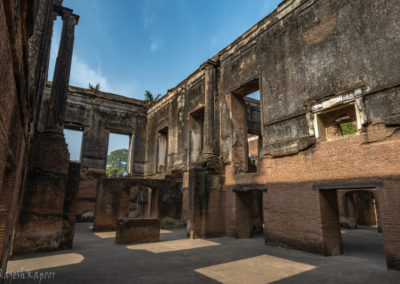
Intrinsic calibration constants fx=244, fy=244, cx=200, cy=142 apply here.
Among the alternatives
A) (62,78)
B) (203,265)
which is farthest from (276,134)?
(62,78)

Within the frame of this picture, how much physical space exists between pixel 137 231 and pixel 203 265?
11.2 feet

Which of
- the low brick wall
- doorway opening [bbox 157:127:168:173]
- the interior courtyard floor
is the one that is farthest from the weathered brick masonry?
doorway opening [bbox 157:127:168:173]

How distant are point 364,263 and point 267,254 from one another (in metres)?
2.09

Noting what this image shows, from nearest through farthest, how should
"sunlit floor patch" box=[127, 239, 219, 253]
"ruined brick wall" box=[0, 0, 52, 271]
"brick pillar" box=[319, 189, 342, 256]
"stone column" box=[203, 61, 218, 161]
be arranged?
"ruined brick wall" box=[0, 0, 52, 271] → "brick pillar" box=[319, 189, 342, 256] → "sunlit floor patch" box=[127, 239, 219, 253] → "stone column" box=[203, 61, 218, 161]

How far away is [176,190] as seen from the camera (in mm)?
12953

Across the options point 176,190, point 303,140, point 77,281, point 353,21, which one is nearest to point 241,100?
point 303,140

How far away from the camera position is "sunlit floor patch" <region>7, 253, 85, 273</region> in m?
4.77

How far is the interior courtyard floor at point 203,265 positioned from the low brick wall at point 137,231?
0.43m

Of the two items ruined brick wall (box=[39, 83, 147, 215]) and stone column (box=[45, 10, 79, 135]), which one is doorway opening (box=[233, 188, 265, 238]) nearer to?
stone column (box=[45, 10, 79, 135])

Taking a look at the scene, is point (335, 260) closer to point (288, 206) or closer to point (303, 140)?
point (288, 206)

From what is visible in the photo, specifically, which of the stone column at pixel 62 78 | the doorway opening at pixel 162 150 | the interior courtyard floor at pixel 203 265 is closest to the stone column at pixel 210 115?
the interior courtyard floor at pixel 203 265

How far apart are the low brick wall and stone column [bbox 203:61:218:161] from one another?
340 cm

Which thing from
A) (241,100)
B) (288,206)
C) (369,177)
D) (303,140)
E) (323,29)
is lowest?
(288,206)

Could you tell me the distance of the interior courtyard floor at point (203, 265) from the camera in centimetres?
426
